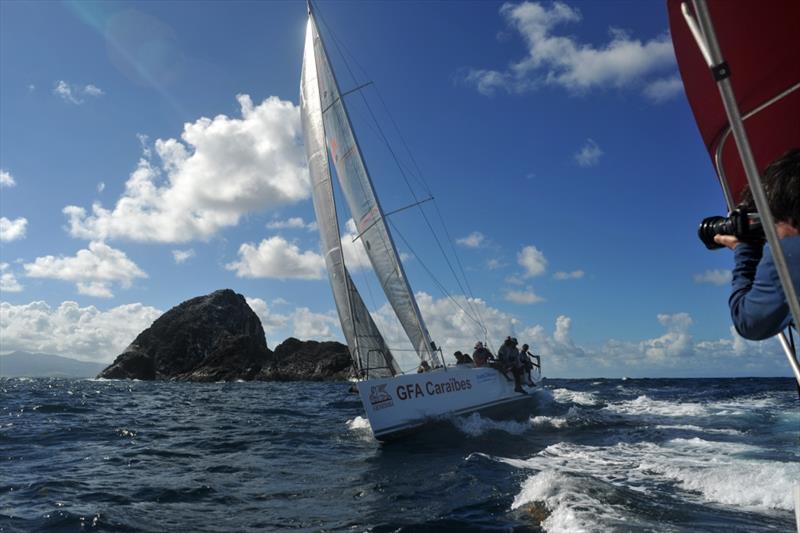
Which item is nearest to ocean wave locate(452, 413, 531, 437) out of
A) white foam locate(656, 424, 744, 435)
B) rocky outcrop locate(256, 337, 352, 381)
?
white foam locate(656, 424, 744, 435)

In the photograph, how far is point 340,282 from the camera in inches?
541

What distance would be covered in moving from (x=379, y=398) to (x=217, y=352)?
237 feet

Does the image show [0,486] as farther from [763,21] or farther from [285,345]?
[285,345]

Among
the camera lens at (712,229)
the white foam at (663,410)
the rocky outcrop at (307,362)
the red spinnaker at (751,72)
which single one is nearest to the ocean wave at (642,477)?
the red spinnaker at (751,72)

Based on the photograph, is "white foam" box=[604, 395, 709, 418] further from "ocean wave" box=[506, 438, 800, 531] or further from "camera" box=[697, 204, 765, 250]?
"camera" box=[697, 204, 765, 250]

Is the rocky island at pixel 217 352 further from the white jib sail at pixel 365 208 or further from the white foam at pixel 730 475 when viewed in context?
the white foam at pixel 730 475

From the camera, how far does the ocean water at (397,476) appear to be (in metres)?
5.45

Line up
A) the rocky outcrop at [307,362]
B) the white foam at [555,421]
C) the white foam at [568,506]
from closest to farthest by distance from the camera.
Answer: the white foam at [568,506]
the white foam at [555,421]
the rocky outcrop at [307,362]

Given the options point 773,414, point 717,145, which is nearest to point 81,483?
point 717,145

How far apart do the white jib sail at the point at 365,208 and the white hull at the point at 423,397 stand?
95 cm

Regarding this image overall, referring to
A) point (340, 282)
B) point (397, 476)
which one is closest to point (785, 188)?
point (397, 476)

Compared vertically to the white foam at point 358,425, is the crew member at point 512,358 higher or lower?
higher

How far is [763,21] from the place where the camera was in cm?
237

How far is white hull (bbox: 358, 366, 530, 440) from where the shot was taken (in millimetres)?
10977
